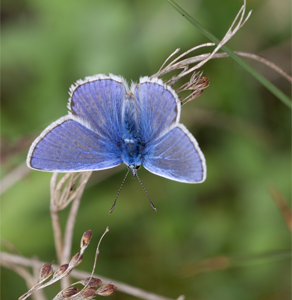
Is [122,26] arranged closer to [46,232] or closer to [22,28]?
[22,28]

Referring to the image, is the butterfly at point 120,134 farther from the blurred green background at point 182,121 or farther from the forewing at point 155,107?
the blurred green background at point 182,121

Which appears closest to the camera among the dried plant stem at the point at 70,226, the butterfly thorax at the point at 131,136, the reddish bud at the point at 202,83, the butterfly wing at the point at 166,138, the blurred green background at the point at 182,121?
the reddish bud at the point at 202,83

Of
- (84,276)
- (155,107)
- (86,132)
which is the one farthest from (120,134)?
(84,276)

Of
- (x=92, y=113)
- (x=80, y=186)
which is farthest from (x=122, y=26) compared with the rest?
(x=80, y=186)

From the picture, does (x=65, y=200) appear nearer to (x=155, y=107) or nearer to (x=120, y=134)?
(x=120, y=134)

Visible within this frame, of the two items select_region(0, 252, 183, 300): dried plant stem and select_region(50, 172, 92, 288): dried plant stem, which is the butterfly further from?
select_region(0, 252, 183, 300): dried plant stem

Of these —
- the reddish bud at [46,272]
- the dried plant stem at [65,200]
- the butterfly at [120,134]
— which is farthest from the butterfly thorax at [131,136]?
the reddish bud at [46,272]
